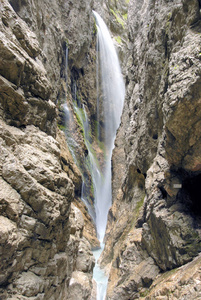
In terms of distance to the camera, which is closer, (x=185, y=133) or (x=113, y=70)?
(x=185, y=133)

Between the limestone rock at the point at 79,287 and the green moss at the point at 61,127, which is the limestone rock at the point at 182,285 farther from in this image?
the green moss at the point at 61,127

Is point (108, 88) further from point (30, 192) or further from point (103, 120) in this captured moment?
point (30, 192)

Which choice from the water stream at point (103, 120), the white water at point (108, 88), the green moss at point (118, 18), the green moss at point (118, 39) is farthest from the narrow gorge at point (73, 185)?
the green moss at point (118, 18)

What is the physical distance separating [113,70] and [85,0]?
12009mm

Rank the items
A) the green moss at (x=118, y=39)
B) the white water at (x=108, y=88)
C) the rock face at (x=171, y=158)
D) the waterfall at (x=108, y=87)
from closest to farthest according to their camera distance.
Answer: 1. the rock face at (x=171, y=158)
2. the white water at (x=108, y=88)
3. the waterfall at (x=108, y=87)
4. the green moss at (x=118, y=39)

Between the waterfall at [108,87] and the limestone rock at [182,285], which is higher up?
the waterfall at [108,87]

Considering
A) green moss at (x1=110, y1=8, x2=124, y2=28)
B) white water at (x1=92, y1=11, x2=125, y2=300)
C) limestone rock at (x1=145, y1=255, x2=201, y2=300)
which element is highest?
green moss at (x1=110, y1=8, x2=124, y2=28)

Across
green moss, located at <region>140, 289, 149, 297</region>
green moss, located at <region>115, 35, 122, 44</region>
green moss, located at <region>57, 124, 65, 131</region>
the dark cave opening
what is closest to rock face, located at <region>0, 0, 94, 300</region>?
green moss, located at <region>140, 289, 149, 297</region>

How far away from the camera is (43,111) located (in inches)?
287

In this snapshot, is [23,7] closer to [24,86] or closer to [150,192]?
[24,86]

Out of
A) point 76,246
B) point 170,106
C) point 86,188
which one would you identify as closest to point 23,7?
point 170,106

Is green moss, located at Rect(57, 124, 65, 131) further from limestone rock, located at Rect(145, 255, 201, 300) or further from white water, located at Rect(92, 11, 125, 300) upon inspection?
limestone rock, located at Rect(145, 255, 201, 300)

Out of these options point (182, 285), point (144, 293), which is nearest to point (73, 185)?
point (144, 293)

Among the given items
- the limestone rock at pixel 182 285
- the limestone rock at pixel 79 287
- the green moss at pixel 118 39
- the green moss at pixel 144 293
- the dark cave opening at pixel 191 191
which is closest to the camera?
the limestone rock at pixel 182 285
